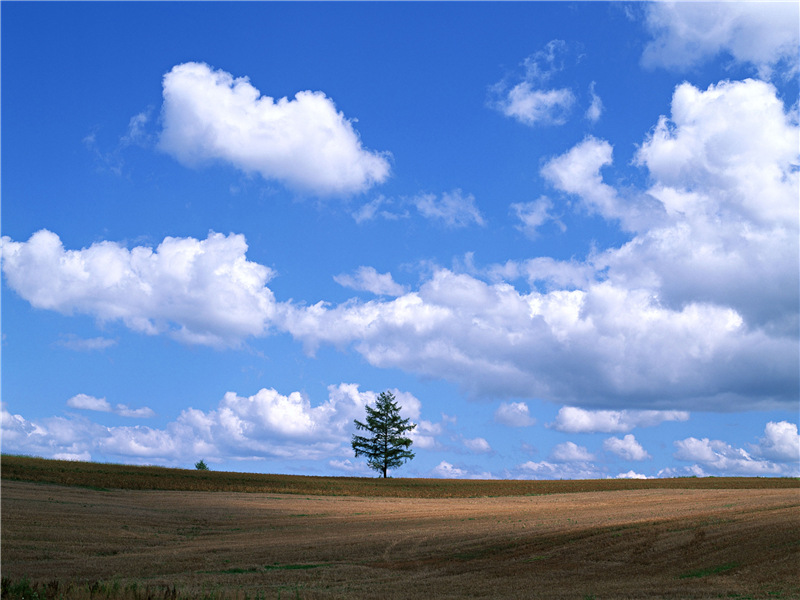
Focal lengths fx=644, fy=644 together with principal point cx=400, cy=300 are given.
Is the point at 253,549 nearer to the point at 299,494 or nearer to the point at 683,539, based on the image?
the point at 683,539

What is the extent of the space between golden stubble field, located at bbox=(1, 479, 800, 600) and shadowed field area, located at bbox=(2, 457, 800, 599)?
2.8 inches

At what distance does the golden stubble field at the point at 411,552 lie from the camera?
19.2m

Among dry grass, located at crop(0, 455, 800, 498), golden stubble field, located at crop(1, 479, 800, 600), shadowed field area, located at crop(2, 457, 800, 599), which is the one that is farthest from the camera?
dry grass, located at crop(0, 455, 800, 498)

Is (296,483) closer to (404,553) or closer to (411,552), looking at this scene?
(411,552)

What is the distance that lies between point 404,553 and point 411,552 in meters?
0.36

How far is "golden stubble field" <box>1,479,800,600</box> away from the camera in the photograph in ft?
63.1

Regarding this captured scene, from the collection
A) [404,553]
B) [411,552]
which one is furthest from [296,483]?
[404,553]

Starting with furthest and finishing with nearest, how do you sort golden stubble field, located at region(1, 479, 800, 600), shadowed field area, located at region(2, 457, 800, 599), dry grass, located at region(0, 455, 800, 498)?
dry grass, located at region(0, 455, 800, 498)
golden stubble field, located at region(1, 479, 800, 600)
shadowed field area, located at region(2, 457, 800, 599)

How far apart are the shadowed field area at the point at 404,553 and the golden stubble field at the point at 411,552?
0.07 metres

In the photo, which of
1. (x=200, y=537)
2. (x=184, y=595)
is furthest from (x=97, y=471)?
(x=184, y=595)

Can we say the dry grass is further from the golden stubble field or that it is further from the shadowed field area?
the golden stubble field

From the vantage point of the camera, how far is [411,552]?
87.4 feet

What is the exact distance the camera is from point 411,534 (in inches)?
1244

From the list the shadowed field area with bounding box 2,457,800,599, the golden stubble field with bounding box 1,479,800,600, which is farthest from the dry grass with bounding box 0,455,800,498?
the golden stubble field with bounding box 1,479,800,600
